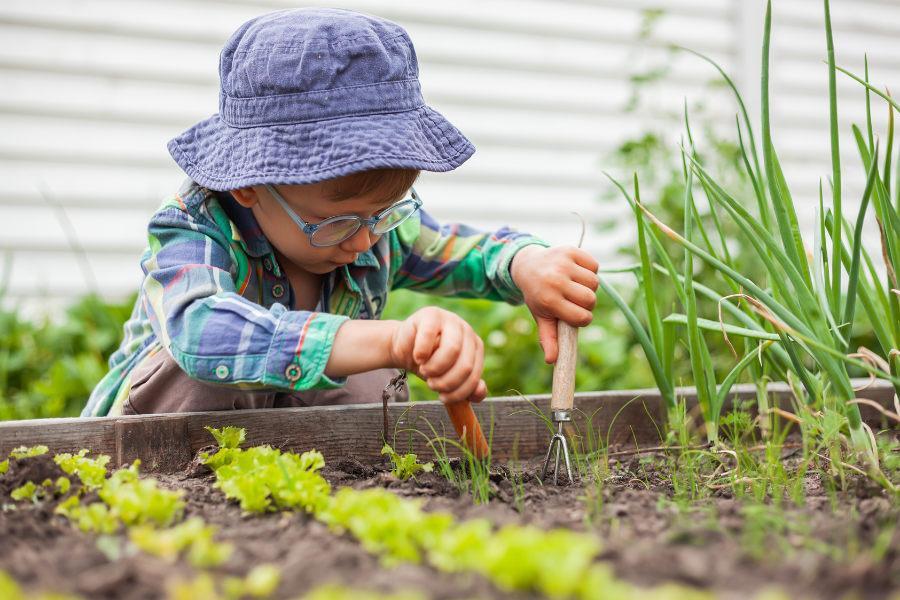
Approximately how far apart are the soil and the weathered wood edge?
173 mm

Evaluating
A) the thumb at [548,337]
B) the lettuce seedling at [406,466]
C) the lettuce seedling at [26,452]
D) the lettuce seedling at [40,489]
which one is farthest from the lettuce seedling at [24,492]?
the thumb at [548,337]

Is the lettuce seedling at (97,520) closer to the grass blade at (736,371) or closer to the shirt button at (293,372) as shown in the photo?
the shirt button at (293,372)

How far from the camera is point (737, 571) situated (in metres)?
0.62

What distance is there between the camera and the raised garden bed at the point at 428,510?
606mm

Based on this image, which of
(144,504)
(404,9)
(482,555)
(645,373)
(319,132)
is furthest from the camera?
(404,9)

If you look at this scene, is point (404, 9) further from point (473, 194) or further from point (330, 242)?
point (330, 242)

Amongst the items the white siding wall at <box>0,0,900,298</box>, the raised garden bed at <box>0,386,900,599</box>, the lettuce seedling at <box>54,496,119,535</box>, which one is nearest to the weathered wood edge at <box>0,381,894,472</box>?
the raised garden bed at <box>0,386,900,599</box>

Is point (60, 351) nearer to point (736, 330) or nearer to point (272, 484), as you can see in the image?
point (272, 484)

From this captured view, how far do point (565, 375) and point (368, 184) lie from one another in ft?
1.72

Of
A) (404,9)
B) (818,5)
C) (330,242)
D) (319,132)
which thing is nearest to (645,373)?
(330,242)

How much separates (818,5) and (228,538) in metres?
4.52

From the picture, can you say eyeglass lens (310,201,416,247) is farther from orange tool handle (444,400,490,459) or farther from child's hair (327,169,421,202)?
orange tool handle (444,400,490,459)

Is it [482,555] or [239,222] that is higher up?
[239,222]

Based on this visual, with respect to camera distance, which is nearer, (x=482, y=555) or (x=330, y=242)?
(x=482, y=555)
